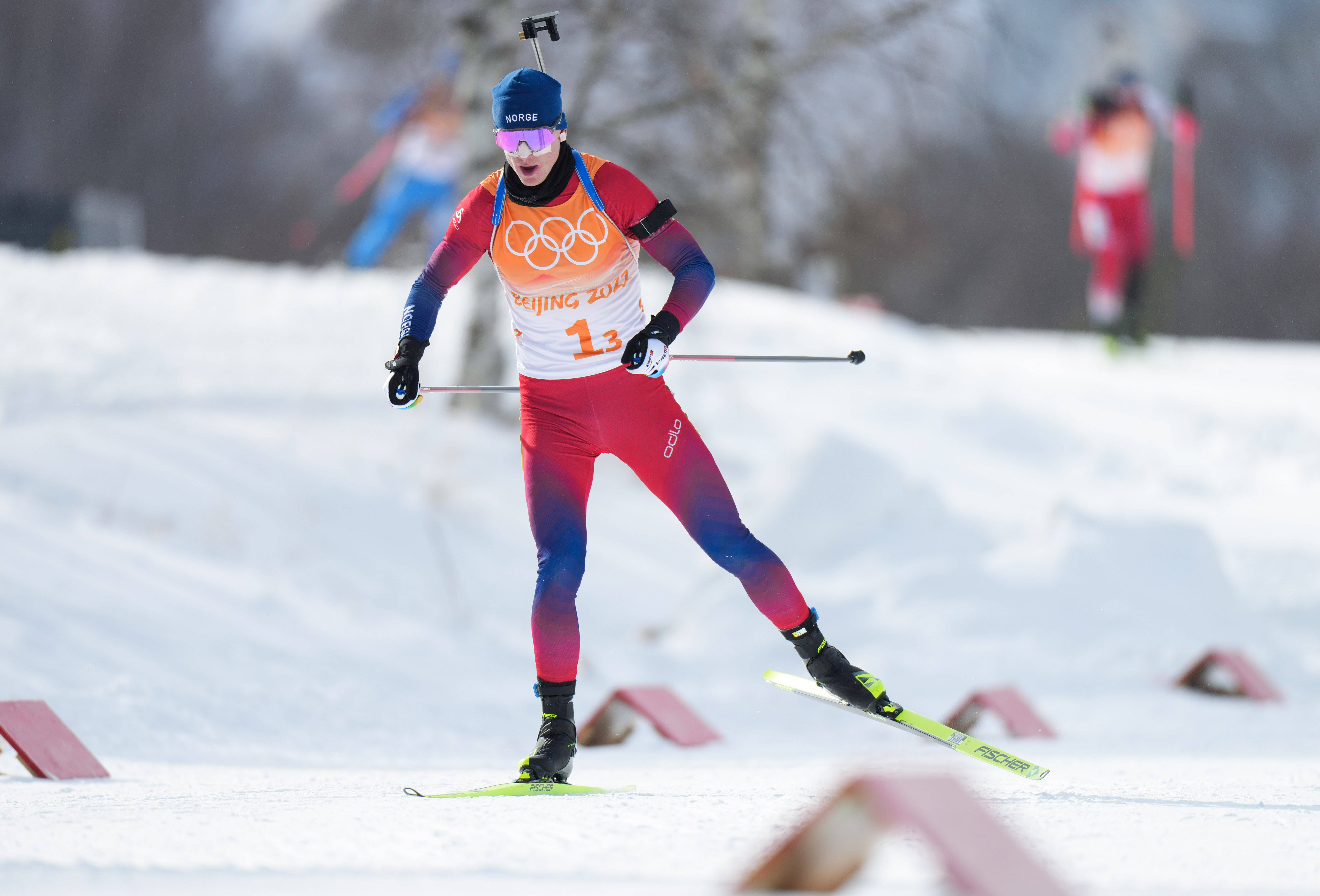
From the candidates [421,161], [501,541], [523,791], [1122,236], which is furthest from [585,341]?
[1122,236]

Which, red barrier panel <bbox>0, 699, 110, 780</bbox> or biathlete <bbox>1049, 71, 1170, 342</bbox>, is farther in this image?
biathlete <bbox>1049, 71, 1170, 342</bbox>

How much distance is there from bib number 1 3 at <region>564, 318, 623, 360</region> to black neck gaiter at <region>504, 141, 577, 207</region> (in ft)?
1.17

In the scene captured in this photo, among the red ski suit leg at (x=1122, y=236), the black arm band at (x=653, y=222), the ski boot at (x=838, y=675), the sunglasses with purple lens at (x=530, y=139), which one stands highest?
the red ski suit leg at (x=1122, y=236)

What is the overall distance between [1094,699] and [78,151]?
33732mm

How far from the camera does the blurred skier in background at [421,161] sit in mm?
10547

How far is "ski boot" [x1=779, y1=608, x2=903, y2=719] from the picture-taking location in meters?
3.77

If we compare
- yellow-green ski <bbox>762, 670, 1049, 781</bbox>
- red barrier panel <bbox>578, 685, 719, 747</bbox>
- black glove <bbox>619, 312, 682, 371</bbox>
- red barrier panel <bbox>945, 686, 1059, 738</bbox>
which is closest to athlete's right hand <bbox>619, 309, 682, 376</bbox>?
→ black glove <bbox>619, 312, 682, 371</bbox>

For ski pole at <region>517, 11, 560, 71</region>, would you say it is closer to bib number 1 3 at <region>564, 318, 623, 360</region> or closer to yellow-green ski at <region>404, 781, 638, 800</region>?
bib number 1 3 at <region>564, 318, 623, 360</region>

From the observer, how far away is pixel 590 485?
3787mm

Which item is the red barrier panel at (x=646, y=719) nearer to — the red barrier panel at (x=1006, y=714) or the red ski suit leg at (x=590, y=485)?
the red barrier panel at (x=1006, y=714)

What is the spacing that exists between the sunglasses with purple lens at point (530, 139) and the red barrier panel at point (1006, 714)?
2812 millimetres

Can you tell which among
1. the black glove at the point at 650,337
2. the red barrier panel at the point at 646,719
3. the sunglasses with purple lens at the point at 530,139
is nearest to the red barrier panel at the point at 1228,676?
the red barrier panel at the point at 646,719

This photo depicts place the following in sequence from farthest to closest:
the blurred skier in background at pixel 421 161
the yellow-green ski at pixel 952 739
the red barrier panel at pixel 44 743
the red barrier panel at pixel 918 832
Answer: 1. the blurred skier in background at pixel 421 161
2. the red barrier panel at pixel 44 743
3. the yellow-green ski at pixel 952 739
4. the red barrier panel at pixel 918 832

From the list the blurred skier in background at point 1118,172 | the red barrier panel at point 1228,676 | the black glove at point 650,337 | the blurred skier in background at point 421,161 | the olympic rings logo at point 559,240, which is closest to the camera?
the black glove at point 650,337
